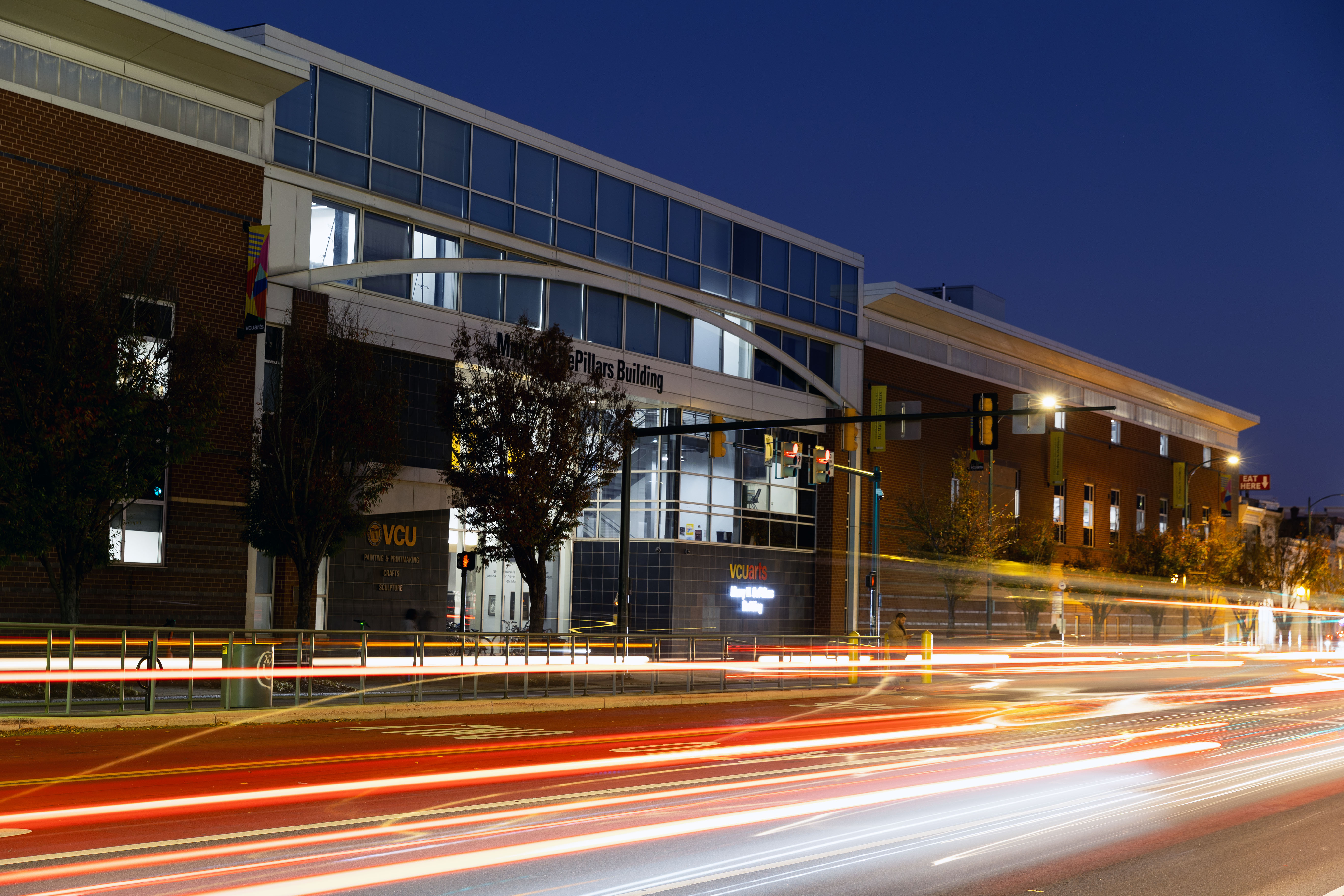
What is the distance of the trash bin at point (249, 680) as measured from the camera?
19.2 m

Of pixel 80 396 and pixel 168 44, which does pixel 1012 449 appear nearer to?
pixel 168 44

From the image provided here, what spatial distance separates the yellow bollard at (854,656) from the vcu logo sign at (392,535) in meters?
11.5

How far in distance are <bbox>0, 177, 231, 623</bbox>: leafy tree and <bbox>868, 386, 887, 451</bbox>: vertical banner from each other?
2991cm

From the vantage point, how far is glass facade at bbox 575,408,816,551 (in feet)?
133

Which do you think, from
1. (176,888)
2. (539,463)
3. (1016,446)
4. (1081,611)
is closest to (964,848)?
(176,888)

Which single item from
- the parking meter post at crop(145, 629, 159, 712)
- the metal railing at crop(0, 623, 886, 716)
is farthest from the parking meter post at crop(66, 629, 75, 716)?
the parking meter post at crop(145, 629, 159, 712)

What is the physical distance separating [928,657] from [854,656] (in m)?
3.09

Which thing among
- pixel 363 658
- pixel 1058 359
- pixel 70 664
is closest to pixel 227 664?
pixel 70 664

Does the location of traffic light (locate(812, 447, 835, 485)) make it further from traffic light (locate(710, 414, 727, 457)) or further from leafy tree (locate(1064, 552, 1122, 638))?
leafy tree (locate(1064, 552, 1122, 638))

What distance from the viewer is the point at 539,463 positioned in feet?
93.4

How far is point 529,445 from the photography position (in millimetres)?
28484

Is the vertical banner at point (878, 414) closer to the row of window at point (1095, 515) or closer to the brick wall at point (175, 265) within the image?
the row of window at point (1095, 515)

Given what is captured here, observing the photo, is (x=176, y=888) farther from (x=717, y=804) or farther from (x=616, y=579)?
(x=616, y=579)

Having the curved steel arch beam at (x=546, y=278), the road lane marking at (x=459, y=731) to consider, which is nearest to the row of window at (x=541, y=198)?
the curved steel arch beam at (x=546, y=278)
